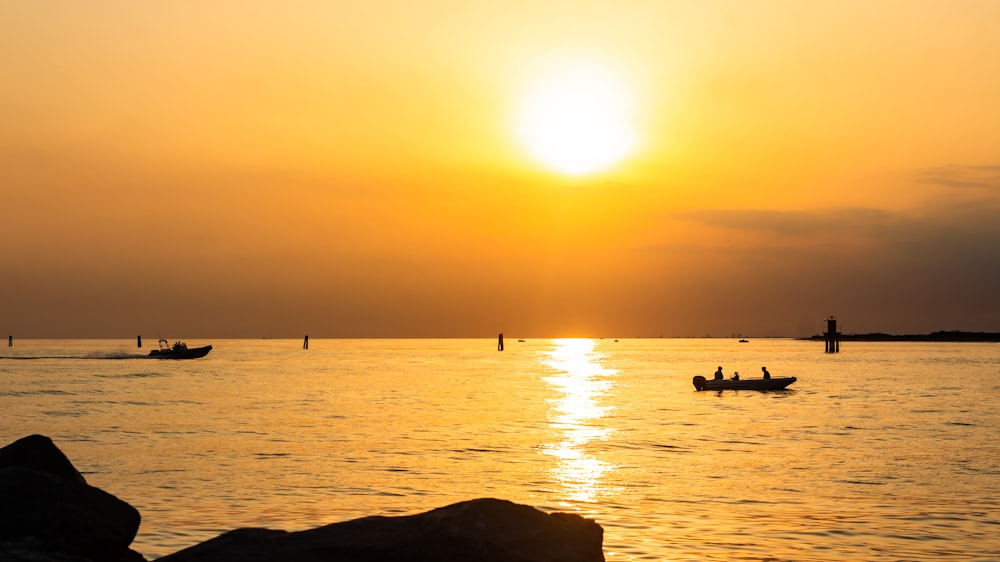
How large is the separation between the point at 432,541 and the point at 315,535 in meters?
1.53

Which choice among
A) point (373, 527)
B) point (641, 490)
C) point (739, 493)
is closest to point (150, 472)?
point (641, 490)

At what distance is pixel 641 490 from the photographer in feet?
97.3

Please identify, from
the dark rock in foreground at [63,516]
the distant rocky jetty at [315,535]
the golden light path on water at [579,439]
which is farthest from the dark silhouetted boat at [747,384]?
the dark rock in foreground at [63,516]

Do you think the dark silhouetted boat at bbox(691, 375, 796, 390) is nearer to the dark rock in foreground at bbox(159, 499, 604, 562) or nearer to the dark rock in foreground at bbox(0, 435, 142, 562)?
the dark rock in foreground at bbox(159, 499, 604, 562)

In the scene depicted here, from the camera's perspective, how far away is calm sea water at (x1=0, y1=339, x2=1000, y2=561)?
76.2 feet

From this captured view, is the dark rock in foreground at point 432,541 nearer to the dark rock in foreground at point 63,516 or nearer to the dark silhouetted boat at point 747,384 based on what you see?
the dark rock in foreground at point 63,516

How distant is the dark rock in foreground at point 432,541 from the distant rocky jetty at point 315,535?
0.01m

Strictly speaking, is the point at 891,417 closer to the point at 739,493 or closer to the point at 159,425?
the point at 739,493

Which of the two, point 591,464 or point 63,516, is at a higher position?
point 63,516

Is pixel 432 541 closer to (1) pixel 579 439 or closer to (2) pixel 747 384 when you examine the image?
(1) pixel 579 439

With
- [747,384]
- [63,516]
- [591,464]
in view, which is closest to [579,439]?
[591,464]

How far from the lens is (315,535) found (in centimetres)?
1284

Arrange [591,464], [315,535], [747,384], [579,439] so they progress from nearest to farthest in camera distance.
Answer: [315,535] → [591,464] → [579,439] → [747,384]

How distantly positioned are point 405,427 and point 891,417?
1148 inches
